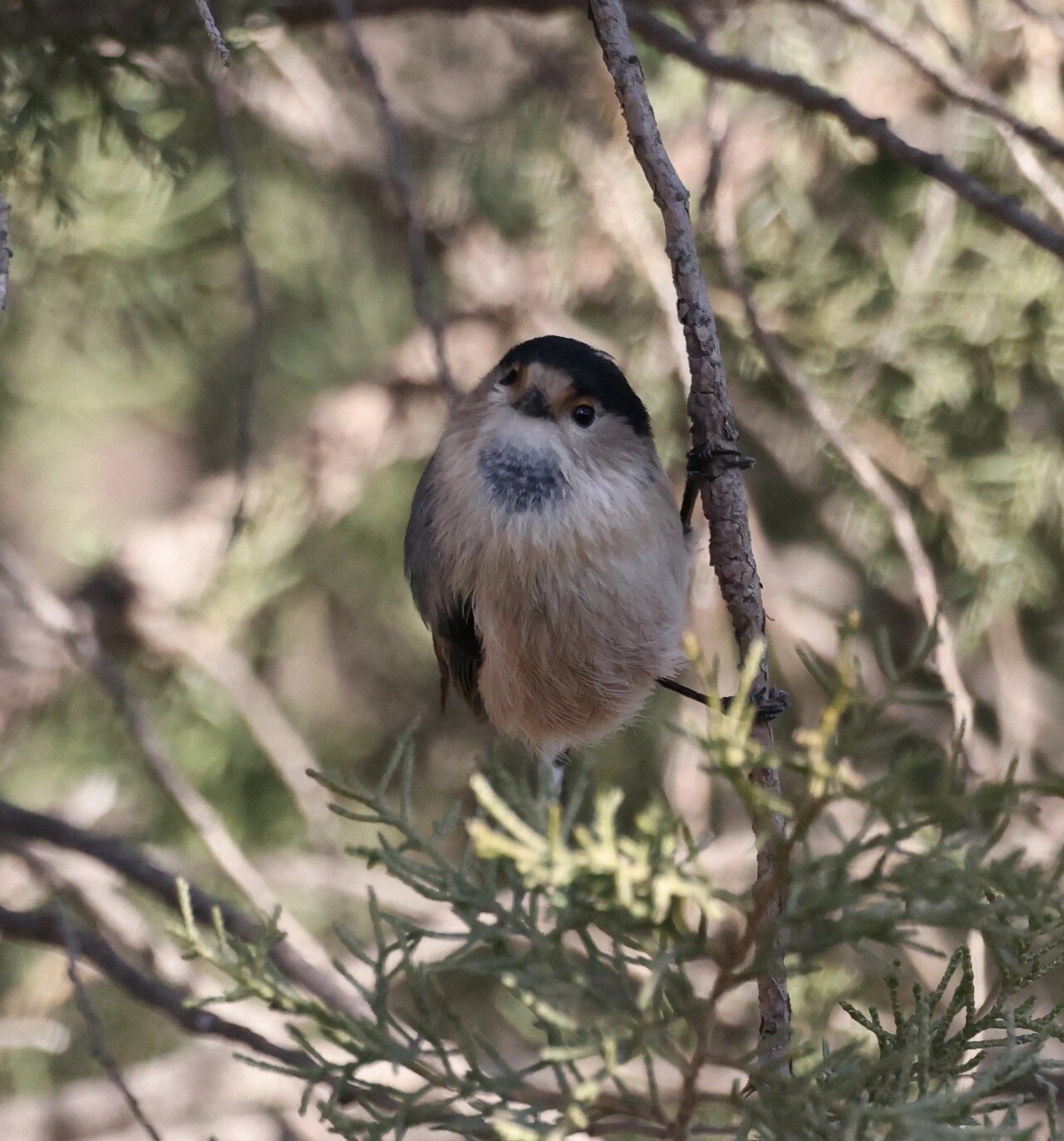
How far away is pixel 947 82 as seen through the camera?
168 cm

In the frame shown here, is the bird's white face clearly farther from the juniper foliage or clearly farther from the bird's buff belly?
the juniper foliage

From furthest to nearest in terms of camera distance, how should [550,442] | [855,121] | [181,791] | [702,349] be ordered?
[181,791], [550,442], [855,121], [702,349]

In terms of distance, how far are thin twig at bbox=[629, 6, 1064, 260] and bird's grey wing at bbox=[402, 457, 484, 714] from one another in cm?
68

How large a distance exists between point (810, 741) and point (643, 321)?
77.8 inches

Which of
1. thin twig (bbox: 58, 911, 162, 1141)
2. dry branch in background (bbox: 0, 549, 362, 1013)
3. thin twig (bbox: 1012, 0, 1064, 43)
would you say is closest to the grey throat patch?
dry branch in background (bbox: 0, 549, 362, 1013)

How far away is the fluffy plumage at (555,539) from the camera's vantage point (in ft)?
5.39

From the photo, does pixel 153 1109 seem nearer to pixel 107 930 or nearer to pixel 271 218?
pixel 107 930

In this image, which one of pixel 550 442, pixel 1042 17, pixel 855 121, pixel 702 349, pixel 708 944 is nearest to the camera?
pixel 708 944

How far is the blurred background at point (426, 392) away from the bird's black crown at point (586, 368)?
468 millimetres

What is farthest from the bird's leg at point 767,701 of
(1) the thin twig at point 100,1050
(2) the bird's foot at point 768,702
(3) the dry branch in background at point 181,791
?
(1) the thin twig at point 100,1050

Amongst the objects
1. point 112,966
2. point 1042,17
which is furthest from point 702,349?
point 112,966

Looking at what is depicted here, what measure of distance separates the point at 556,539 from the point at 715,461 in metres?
0.35

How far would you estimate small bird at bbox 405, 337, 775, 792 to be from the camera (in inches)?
64.7

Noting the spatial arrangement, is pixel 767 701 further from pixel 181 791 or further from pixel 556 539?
pixel 181 791
